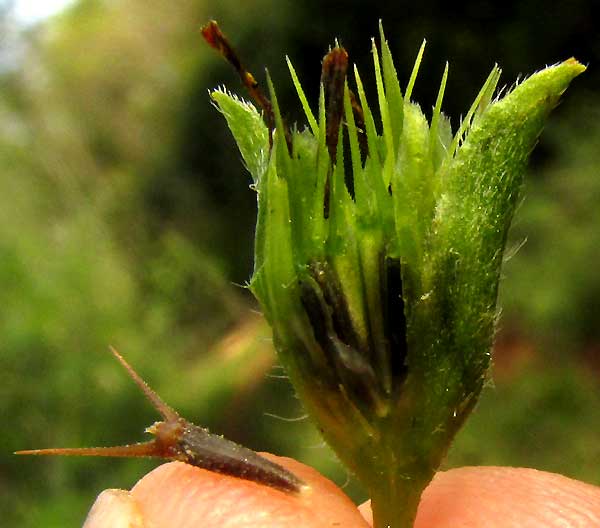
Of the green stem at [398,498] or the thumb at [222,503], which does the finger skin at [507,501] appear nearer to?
the thumb at [222,503]

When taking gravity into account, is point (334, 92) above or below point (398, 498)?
above

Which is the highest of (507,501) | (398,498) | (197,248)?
(197,248)

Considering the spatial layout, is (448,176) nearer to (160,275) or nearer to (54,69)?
(160,275)

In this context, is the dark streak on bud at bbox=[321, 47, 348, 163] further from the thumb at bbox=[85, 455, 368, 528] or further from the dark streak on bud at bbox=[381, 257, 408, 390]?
the thumb at bbox=[85, 455, 368, 528]

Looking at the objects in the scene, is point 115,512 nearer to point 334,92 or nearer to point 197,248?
point 334,92

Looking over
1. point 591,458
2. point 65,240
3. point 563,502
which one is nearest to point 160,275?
point 65,240

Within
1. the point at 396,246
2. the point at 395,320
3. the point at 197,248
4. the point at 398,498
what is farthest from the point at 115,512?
the point at 197,248

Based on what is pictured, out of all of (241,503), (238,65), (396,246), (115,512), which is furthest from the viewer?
(115,512)
